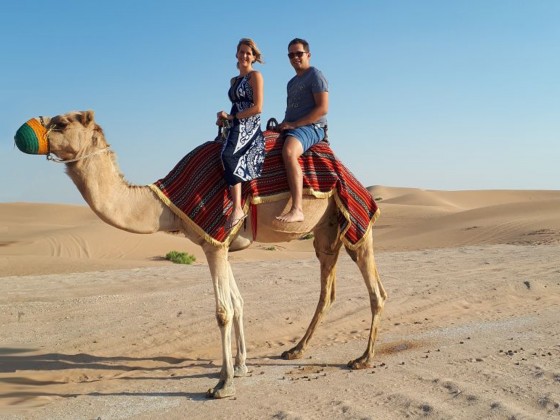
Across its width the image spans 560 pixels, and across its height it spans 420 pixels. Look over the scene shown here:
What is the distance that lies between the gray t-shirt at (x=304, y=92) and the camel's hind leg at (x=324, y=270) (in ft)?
4.08

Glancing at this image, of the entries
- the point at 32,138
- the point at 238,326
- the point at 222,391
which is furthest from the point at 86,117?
the point at 222,391

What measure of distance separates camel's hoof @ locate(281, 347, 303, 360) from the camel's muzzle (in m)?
3.29

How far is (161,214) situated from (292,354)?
2185mm

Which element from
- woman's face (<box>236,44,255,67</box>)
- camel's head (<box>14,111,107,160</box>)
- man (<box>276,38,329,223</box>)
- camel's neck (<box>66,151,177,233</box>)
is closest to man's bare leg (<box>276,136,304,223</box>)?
man (<box>276,38,329,223</box>)

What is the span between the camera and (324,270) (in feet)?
21.6

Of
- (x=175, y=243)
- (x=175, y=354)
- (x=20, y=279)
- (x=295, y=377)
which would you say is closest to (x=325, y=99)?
(x=295, y=377)

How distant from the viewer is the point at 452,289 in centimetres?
921

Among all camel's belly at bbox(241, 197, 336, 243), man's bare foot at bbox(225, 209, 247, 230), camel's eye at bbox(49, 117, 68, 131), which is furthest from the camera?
camel's belly at bbox(241, 197, 336, 243)

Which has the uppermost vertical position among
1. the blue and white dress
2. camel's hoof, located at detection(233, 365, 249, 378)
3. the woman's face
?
the woman's face

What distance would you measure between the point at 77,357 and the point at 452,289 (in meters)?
5.81

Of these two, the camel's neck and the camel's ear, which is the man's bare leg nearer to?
the camel's neck

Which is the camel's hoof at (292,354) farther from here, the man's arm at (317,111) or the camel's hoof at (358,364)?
the man's arm at (317,111)

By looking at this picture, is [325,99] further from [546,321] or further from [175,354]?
[546,321]

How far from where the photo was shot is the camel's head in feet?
14.8
